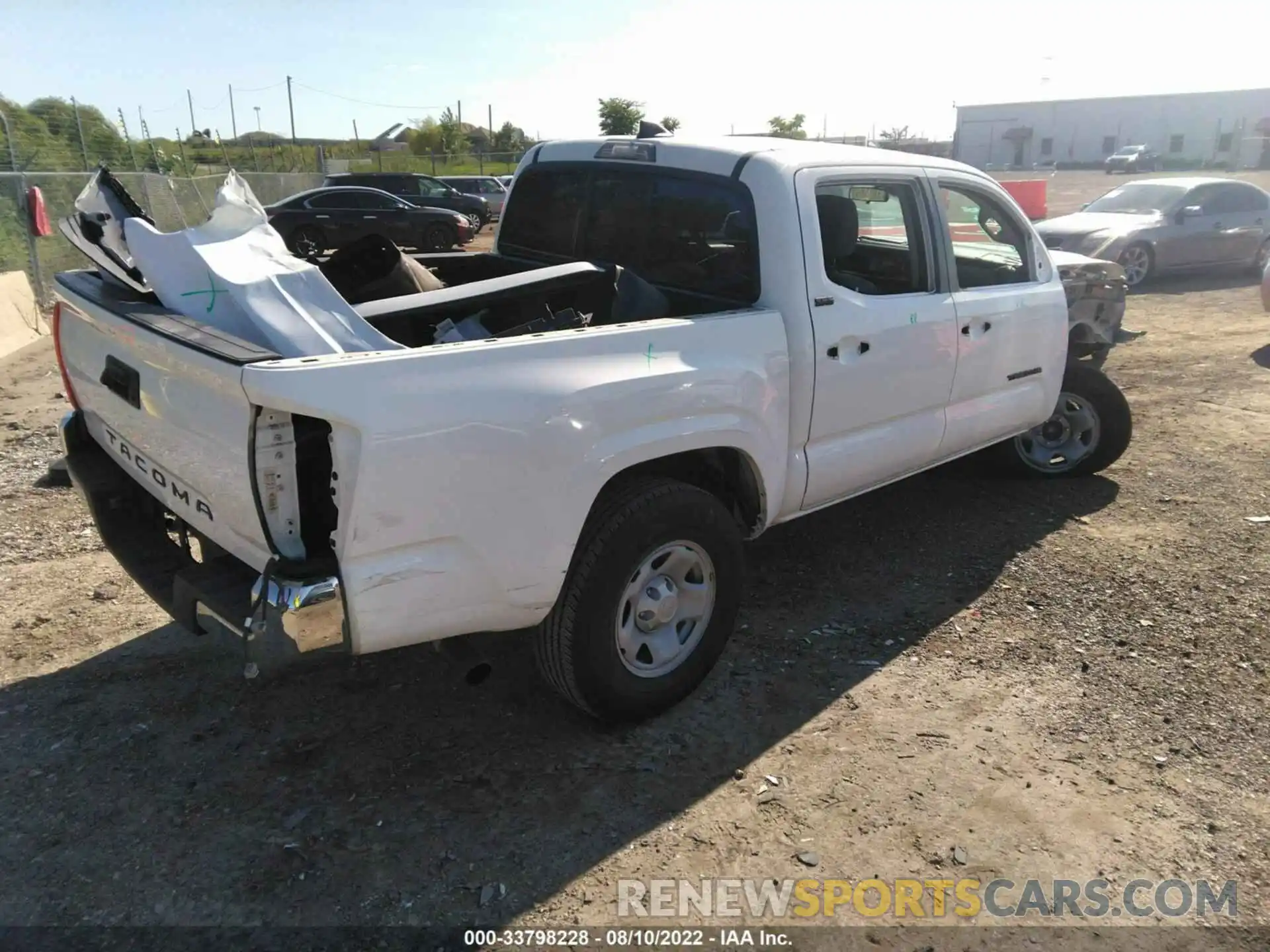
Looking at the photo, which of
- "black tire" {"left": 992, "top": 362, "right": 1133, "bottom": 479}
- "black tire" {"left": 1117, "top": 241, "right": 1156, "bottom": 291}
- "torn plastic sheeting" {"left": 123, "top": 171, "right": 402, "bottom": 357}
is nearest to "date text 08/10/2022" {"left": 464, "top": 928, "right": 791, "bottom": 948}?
"torn plastic sheeting" {"left": 123, "top": 171, "right": 402, "bottom": 357}

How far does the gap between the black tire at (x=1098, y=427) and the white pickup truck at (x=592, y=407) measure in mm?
692

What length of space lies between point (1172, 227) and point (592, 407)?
13468 mm

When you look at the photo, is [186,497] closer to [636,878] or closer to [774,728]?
[636,878]

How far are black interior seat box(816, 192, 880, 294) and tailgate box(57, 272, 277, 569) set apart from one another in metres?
2.21

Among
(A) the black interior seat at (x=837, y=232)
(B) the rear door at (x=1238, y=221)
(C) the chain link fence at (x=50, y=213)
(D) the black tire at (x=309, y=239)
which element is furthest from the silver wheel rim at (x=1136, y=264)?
(D) the black tire at (x=309, y=239)

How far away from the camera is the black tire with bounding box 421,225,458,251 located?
20062 mm

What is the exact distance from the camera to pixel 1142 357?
9055 millimetres

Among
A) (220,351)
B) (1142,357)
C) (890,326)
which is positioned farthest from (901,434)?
(1142,357)

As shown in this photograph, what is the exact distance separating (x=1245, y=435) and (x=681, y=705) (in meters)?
5.35

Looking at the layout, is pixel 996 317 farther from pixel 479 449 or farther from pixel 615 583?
pixel 479 449

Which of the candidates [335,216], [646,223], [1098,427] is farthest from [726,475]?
[335,216]

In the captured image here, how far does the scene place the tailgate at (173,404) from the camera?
2420mm

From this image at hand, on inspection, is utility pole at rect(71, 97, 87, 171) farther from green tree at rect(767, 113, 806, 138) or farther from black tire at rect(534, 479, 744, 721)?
green tree at rect(767, 113, 806, 138)

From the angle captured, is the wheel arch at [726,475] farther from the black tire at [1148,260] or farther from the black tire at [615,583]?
the black tire at [1148,260]
